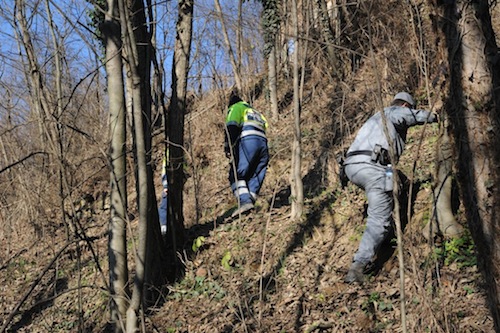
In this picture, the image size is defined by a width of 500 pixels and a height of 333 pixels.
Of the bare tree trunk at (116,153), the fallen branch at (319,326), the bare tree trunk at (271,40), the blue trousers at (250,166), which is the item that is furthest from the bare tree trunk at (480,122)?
the bare tree trunk at (271,40)

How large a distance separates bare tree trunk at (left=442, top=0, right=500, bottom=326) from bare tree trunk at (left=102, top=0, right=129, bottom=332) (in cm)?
234

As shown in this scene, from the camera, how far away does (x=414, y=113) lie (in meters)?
4.82

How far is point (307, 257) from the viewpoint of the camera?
600cm

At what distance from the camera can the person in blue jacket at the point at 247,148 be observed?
7082 millimetres

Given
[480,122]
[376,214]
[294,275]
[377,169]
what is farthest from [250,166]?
[480,122]

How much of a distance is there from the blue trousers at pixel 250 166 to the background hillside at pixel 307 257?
0.32 m

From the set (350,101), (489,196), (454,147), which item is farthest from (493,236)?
(350,101)

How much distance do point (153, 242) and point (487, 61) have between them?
459 centimetres

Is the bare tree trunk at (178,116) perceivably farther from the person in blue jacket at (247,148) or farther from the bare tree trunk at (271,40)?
the bare tree trunk at (271,40)

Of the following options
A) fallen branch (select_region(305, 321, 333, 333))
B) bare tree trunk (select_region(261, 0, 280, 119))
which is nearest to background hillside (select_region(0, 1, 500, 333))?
fallen branch (select_region(305, 321, 333, 333))

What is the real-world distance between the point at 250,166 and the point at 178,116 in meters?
1.29

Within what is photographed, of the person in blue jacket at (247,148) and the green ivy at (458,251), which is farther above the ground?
the person in blue jacket at (247,148)

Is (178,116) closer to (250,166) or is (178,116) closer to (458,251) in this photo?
(250,166)

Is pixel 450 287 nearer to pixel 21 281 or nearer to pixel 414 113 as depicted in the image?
pixel 414 113
